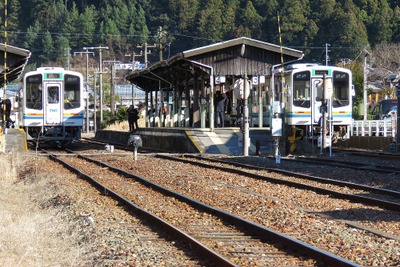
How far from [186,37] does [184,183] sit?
275 feet

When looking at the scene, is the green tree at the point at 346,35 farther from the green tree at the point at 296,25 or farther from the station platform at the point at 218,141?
the station platform at the point at 218,141

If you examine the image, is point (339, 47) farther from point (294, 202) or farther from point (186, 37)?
point (294, 202)

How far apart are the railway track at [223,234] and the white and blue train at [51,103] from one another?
1583 centimetres

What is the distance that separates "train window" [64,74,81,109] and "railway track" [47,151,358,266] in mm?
16061

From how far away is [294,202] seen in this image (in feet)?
38.4

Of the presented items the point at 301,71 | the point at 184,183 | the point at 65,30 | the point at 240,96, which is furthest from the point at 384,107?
the point at 65,30

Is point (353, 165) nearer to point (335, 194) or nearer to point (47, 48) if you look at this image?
point (335, 194)

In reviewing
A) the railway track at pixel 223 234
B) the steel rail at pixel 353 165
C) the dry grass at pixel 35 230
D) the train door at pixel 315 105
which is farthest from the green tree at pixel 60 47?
the railway track at pixel 223 234

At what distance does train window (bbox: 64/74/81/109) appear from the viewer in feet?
96.7

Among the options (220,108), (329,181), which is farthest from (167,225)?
(220,108)

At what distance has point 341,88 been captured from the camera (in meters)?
26.0

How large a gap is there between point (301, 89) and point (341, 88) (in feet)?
4.65

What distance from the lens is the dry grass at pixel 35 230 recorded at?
6.95m

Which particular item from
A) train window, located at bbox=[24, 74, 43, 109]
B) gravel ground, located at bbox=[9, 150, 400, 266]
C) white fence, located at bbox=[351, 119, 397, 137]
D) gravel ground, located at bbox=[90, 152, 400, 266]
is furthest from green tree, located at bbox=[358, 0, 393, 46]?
gravel ground, located at bbox=[9, 150, 400, 266]
